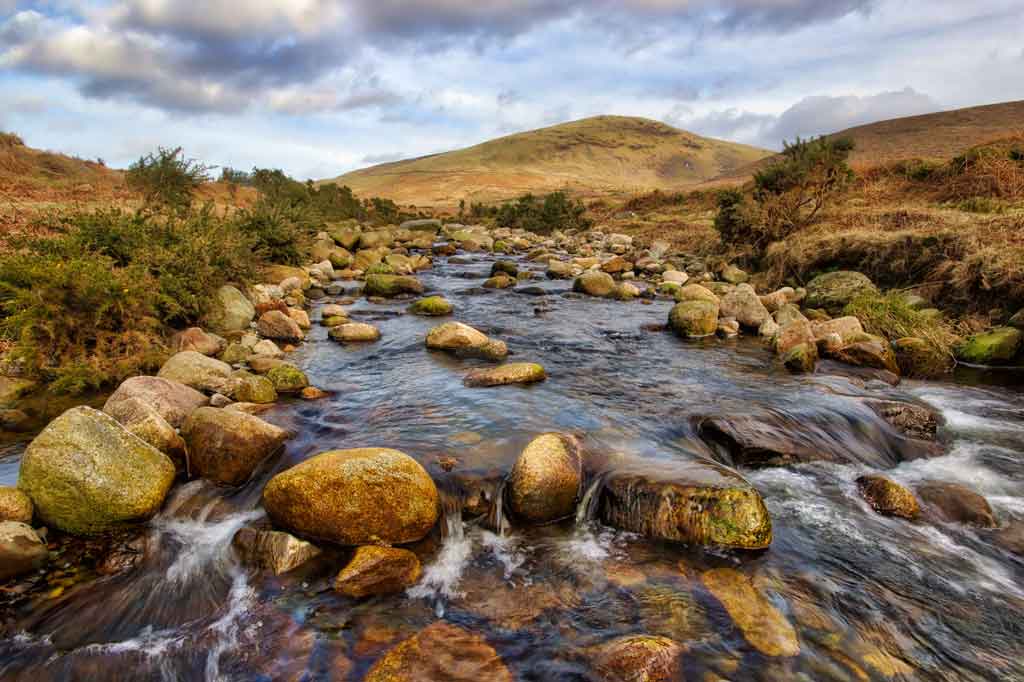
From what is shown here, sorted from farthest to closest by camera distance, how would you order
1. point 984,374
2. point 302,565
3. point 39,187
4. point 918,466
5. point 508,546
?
point 39,187 → point 984,374 → point 918,466 → point 508,546 → point 302,565

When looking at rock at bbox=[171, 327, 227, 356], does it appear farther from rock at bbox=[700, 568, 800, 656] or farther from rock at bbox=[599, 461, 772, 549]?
rock at bbox=[700, 568, 800, 656]

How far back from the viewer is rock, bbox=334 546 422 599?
4797mm

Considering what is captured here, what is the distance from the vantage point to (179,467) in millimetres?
6543

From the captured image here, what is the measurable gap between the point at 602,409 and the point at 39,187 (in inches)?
1217

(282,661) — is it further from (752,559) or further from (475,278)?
(475,278)

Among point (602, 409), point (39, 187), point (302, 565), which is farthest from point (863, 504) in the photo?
point (39, 187)

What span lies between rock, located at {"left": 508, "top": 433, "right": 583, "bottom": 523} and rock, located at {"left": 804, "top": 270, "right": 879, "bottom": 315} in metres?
12.5

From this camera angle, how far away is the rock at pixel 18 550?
15.5 feet

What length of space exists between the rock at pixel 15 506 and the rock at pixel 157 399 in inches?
56.0

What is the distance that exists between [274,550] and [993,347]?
46.7 feet

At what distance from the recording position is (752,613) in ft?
14.7

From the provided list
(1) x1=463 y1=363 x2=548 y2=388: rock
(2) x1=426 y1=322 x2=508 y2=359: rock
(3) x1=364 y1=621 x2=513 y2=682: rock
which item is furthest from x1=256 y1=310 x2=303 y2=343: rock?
(3) x1=364 y1=621 x2=513 y2=682: rock

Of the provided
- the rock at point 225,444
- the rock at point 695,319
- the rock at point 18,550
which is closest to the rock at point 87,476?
the rock at point 18,550

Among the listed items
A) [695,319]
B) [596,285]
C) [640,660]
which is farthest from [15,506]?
[596,285]
